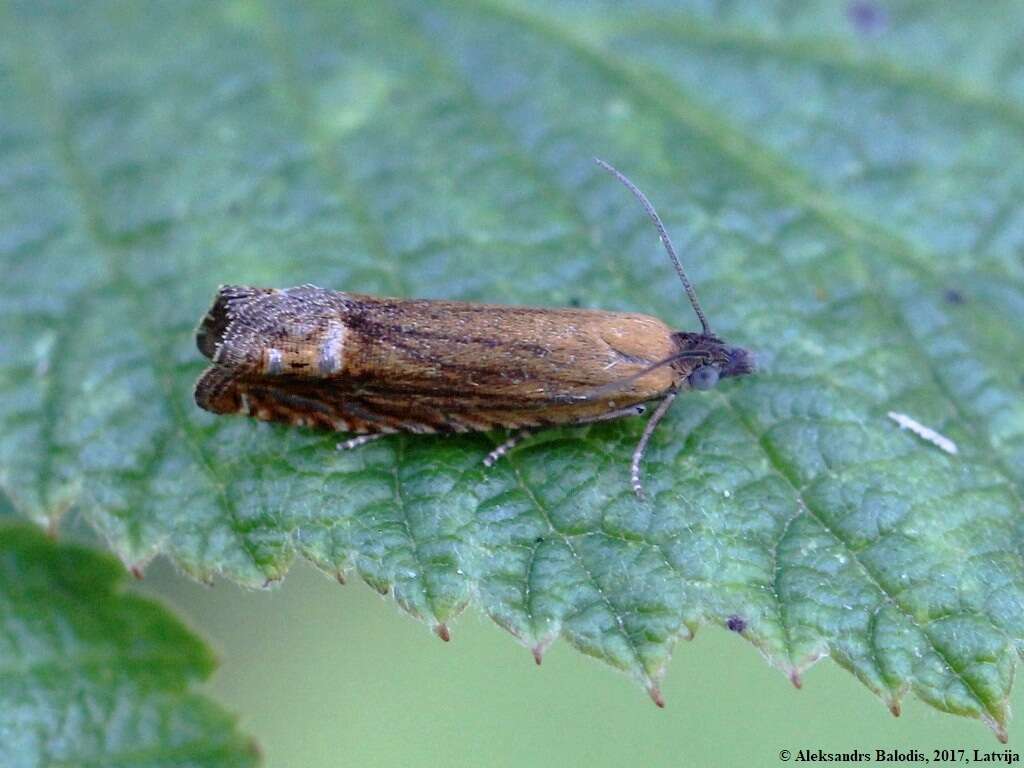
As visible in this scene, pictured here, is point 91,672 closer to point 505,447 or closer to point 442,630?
point 442,630

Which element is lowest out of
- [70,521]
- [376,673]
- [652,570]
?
[376,673]

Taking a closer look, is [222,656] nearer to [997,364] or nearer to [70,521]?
[70,521]

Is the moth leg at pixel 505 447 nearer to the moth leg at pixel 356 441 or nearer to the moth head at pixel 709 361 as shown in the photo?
the moth leg at pixel 356 441

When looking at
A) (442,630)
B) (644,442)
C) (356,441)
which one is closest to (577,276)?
(644,442)

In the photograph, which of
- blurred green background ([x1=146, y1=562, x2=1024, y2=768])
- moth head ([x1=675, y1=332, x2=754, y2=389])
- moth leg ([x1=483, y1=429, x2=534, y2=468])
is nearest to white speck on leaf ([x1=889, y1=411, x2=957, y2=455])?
moth head ([x1=675, y1=332, x2=754, y2=389])

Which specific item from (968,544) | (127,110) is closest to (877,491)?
(968,544)

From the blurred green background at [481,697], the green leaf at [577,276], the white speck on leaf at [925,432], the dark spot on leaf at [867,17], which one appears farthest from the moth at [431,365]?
the dark spot on leaf at [867,17]
